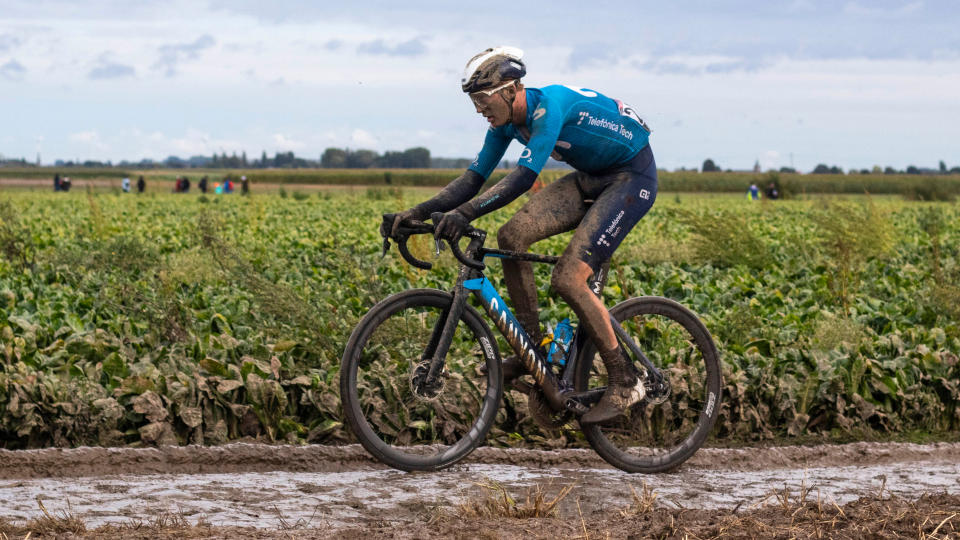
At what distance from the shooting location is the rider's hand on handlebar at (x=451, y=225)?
16.8ft

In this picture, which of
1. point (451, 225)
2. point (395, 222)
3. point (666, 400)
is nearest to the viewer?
point (451, 225)

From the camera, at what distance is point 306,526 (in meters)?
4.66

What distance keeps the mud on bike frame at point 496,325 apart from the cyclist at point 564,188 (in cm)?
9

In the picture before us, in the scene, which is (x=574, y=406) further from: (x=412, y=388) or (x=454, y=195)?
(x=454, y=195)

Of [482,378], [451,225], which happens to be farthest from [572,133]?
[482,378]

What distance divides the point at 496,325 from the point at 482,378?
2.86ft

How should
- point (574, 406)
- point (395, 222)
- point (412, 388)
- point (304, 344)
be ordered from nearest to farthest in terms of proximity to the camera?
1. point (395, 222)
2. point (412, 388)
3. point (574, 406)
4. point (304, 344)

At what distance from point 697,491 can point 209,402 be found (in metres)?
3.06

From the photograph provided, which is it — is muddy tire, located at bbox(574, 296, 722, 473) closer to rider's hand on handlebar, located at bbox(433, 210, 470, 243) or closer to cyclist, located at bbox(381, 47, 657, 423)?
cyclist, located at bbox(381, 47, 657, 423)

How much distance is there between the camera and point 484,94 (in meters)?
5.25

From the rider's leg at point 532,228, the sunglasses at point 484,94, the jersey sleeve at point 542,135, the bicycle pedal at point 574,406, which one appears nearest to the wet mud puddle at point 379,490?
the bicycle pedal at point 574,406

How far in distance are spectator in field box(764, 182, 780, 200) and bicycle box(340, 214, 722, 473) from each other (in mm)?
59075

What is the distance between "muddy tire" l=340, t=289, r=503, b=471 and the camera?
17.8 feet

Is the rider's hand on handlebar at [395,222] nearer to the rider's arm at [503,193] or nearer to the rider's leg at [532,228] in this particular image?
the rider's arm at [503,193]
